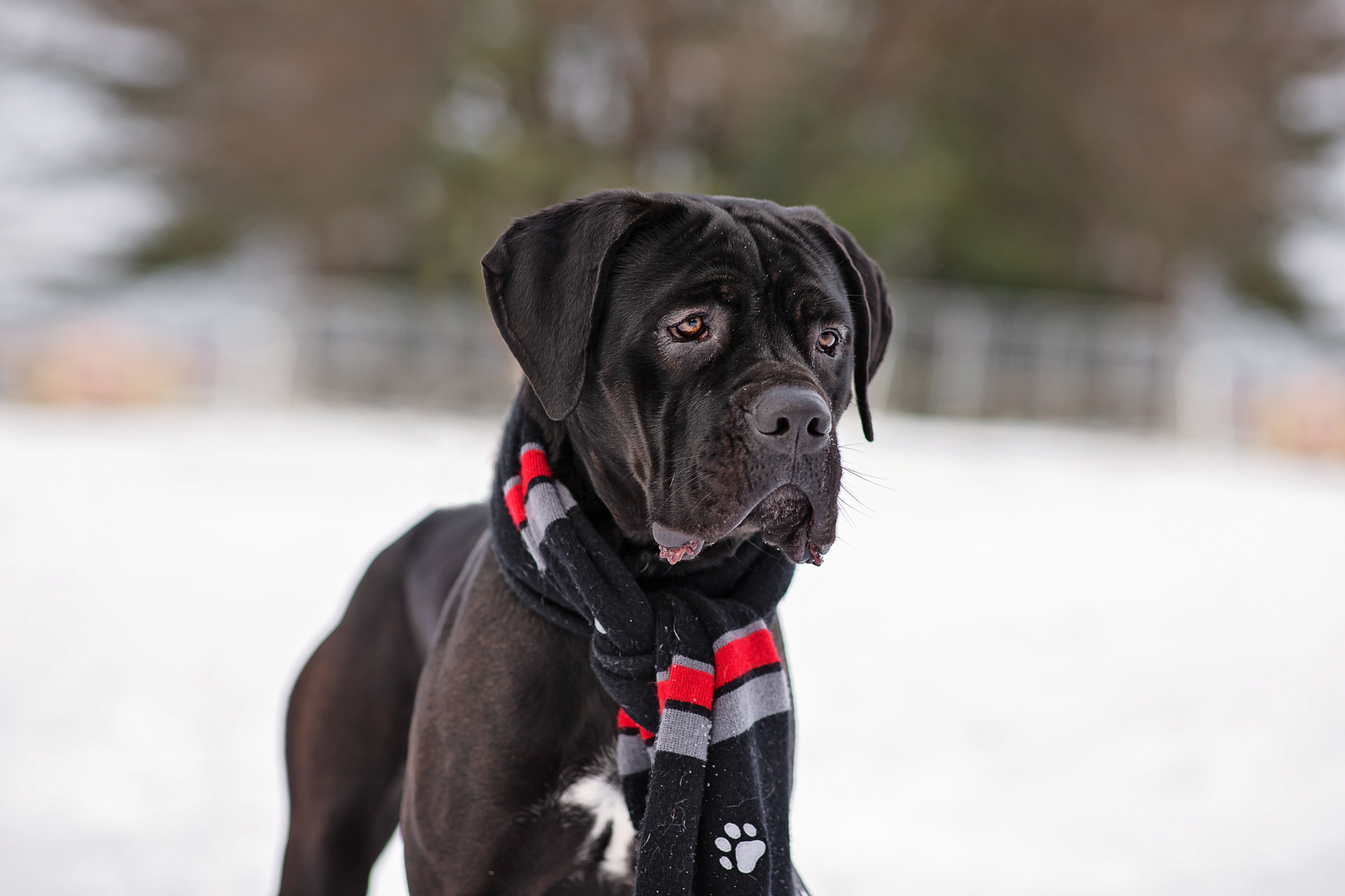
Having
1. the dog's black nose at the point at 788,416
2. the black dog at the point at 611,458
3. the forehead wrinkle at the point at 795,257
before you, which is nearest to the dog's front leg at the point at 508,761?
the black dog at the point at 611,458

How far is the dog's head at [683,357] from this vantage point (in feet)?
6.65

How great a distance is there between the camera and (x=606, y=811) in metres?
2.19

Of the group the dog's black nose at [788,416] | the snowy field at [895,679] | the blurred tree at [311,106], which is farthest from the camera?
the blurred tree at [311,106]

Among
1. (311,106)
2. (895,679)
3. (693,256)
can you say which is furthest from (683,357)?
(311,106)

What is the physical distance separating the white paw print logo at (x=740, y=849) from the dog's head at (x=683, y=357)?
52 centimetres

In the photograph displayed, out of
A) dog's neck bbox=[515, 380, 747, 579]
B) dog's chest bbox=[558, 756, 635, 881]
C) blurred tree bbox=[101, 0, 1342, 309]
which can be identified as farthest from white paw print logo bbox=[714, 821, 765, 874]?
blurred tree bbox=[101, 0, 1342, 309]

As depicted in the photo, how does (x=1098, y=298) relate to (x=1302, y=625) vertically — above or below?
above

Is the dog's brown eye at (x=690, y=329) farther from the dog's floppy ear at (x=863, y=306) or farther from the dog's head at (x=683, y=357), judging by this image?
the dog's floppy ear at (x=863, y=306)

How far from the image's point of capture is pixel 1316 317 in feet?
77.3

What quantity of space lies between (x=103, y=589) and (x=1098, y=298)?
18144mm

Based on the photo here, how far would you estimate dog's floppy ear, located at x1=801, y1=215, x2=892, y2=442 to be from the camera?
2.53 metres

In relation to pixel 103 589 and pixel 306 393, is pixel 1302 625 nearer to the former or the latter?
pixel 103 589

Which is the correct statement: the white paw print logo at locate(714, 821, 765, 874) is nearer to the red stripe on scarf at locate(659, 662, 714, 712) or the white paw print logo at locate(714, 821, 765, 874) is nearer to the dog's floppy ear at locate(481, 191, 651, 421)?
the red stripe on scarf at locate(659, 662, 714, 712)

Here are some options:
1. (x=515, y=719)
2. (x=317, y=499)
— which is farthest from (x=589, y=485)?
(x=317, y=499)
